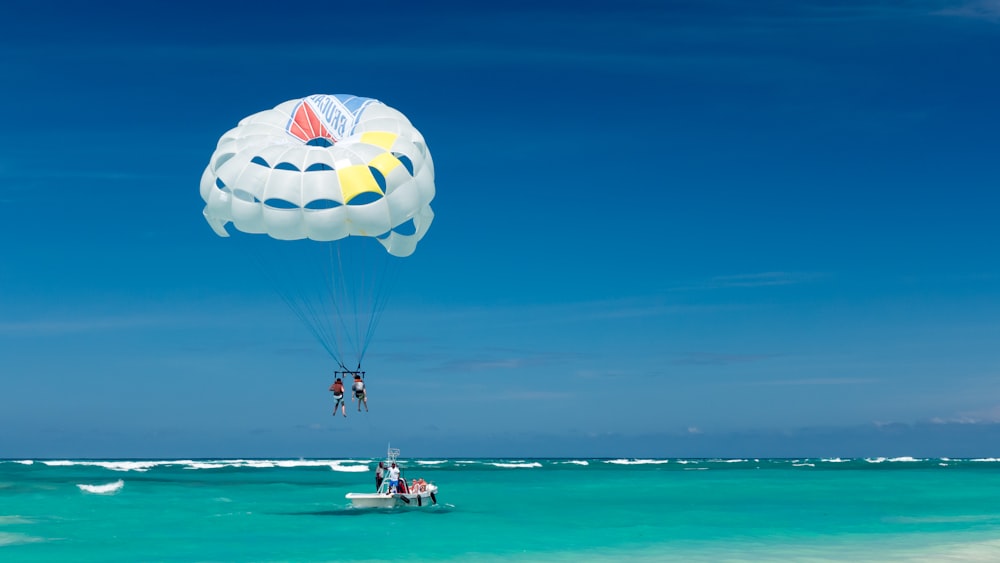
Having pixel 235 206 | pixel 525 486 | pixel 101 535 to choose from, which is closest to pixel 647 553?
pixel 235 206

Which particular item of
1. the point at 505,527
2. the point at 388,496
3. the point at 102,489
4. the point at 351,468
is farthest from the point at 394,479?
the point at 351,468

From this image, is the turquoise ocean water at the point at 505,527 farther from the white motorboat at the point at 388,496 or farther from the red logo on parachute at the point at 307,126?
the red logo on parachute at the point at 307,126

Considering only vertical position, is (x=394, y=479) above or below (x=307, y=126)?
below

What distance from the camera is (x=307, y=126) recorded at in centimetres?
2030

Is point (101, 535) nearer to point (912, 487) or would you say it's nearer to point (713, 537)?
Answer: point (713, 537)

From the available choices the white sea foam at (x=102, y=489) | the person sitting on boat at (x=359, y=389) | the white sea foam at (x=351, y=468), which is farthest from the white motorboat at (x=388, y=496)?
the white sea foam at (x=351, y=468)

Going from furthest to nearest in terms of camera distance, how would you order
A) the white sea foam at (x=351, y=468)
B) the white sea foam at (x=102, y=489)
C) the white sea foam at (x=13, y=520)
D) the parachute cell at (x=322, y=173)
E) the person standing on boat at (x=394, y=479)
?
1. the white sea foam at (x=351, y=468)
2. the white sea foam at (x=102, y=489)
3. the person standing on boat at (x=394, y=479)
4. the white sea foam at (x=13, y=520)
5. the parachute cell at (x=322, y=173)

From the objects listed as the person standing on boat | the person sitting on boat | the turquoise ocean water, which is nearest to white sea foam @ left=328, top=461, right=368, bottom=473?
the turquoise ocean water

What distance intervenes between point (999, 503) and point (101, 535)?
28.6m

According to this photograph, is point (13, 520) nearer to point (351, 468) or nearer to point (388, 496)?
point (388, 496)

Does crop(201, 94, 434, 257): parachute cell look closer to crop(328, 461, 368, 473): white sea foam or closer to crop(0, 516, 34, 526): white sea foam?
crop(0, 516, 34, 526): white sea foam

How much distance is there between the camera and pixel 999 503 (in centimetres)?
3569

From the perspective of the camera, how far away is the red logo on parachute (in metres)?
20.2

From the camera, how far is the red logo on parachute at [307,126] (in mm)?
20188
